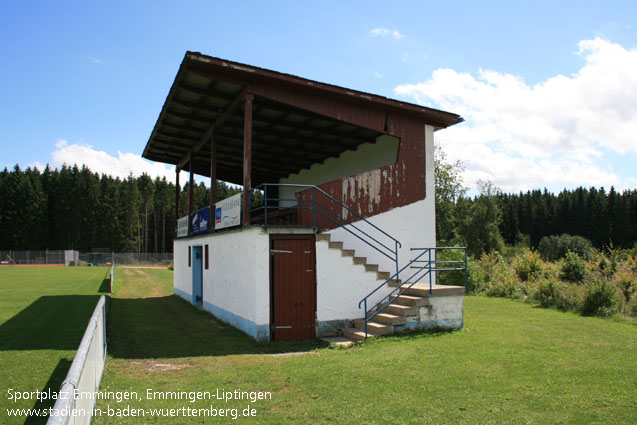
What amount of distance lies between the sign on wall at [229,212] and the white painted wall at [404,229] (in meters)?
2.74

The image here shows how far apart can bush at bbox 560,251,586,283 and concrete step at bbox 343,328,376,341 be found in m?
13.3

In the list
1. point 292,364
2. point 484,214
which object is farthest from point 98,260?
point 292,364

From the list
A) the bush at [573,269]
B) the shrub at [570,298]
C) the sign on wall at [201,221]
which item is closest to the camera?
the shrub at [570,298]

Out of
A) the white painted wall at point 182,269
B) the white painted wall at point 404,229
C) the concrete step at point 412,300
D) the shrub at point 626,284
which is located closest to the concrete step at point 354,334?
the concrete step at point 412,300

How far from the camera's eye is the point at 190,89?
484 inches

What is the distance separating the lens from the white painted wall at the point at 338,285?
35.8 feet

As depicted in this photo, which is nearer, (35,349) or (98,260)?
(35,349)

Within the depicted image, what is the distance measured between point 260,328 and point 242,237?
2471mm

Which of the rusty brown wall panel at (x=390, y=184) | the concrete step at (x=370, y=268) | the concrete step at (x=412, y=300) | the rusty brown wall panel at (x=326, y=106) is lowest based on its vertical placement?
the concrete step at (x=412, y=300)

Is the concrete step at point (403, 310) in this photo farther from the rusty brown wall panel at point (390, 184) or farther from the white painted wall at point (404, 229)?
the rusty brown wall panel at point (390, 184)

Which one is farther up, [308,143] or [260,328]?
[308,143]

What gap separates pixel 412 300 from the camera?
36.3 ft

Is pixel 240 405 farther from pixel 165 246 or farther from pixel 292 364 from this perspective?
pixel 165 246

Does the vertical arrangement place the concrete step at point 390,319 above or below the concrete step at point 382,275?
below
